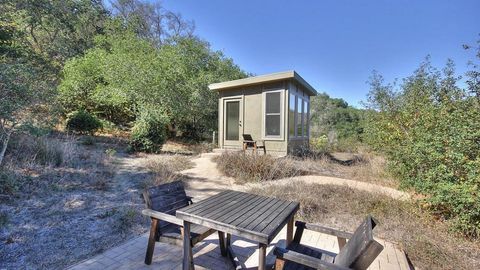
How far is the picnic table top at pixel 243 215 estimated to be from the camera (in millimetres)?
1825

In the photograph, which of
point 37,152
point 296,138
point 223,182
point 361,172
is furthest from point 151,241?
point 296,138

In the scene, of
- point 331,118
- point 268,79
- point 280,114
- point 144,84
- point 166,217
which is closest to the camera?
point 166,217

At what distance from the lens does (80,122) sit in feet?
34.6

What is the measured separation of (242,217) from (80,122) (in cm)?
1090

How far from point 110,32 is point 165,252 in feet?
64.1

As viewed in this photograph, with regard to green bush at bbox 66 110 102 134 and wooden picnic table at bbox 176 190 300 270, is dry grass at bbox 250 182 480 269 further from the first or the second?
green bush at bbox 66 110 102 134

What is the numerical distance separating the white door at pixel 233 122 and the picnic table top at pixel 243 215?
7500mm

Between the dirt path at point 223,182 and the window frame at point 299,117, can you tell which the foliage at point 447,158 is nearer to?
the dirt path at point 223,182

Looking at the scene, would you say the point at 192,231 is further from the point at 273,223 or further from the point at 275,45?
the point at 275,45

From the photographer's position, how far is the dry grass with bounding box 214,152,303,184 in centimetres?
647

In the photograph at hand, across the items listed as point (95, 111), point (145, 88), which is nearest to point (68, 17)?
point (95, 111)

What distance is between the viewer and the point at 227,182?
20.5 feet

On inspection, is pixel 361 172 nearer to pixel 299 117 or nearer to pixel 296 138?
pixel 296 138

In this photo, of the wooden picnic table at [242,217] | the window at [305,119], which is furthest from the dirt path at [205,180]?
the window at [305,119]
